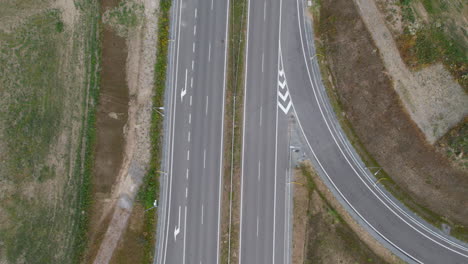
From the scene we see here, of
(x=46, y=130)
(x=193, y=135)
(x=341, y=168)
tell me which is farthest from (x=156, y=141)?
(x=341, y=168)

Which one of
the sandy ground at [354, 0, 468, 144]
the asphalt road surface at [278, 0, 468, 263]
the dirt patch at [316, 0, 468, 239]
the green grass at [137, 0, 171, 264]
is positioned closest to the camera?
the sandy ground at [354, 0, 468, 144]

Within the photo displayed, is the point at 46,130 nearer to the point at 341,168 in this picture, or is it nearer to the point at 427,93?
the point at 341,168

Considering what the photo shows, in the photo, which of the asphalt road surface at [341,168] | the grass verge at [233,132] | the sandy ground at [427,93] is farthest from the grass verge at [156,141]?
the sandy ground at [427,93]

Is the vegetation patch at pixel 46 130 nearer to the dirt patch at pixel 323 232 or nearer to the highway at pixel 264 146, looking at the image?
the highway at pixel 264 146

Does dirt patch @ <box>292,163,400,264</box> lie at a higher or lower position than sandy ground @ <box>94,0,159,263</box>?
lower

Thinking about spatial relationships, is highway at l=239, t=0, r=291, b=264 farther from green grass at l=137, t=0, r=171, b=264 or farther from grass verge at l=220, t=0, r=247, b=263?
green grass at l=137, t=0, r=171, b=264

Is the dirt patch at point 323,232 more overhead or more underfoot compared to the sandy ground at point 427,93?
more underfoot

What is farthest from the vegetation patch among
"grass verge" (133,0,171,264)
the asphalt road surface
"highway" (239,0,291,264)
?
the asphalt road surface
